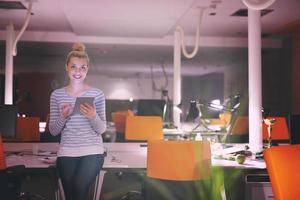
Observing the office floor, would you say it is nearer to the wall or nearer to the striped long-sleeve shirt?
the striped long-sleeve shirt

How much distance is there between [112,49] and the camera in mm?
11023

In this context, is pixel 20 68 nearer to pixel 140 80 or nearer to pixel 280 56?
pixel 140 80

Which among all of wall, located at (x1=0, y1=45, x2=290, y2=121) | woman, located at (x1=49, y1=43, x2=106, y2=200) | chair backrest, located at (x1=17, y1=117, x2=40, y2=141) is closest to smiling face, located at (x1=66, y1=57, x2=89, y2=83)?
woman, located at (x1=49, y1=43, x2=106, y2=200)

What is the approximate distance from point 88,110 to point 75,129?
19 centimetres

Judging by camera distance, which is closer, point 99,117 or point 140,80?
point 99,117

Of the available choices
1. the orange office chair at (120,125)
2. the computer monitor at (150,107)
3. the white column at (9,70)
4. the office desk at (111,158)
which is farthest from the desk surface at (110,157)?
the white column at (9,70)

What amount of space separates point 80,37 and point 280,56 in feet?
17.7

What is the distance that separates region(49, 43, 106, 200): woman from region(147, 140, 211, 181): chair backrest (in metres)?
0.41

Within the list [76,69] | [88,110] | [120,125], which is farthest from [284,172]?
[120,125]

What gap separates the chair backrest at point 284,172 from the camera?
200 cm

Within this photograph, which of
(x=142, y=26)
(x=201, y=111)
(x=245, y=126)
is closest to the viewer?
(x=201, y=111)

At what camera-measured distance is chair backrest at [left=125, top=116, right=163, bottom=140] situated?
4.88 m

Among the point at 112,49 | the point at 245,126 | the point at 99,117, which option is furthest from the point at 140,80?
the point at 99,117

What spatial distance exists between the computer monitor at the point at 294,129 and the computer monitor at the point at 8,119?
2668mm
